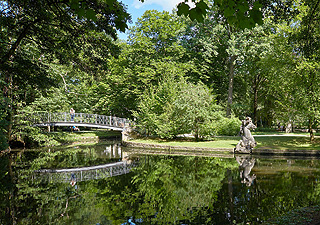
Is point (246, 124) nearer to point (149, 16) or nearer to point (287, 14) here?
point (287, 14)

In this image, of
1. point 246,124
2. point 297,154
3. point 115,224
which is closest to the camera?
point 115,224

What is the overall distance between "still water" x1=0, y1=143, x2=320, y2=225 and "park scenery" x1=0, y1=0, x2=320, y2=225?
4 centimetres

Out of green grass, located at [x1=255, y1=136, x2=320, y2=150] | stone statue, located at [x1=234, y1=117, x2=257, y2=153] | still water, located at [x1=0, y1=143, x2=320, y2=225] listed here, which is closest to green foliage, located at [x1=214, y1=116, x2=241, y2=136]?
green grass, located at [x1=255, y1=136, x2=320, y2=150]

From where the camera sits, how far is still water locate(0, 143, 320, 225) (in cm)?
575

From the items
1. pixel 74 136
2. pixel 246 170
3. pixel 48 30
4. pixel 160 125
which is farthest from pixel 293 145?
pixel 74 136

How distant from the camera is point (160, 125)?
21.5 m

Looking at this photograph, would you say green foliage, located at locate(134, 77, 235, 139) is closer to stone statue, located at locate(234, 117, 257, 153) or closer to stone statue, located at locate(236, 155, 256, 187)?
stone statue, located at locate(234, 117, 257, 153)

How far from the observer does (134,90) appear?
2784 cm

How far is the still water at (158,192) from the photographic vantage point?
575 centimetres

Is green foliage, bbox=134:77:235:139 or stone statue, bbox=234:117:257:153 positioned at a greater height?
green foliage, bbox=134:77:235:139

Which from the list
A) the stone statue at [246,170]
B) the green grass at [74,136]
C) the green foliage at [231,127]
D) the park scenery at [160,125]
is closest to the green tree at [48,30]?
the park scenery at [160,125]

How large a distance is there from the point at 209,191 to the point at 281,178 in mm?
3219

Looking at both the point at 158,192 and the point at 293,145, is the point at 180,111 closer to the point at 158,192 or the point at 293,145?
the point at 293,145

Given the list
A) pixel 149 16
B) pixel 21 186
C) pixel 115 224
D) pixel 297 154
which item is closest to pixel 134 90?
pixel 149 16
